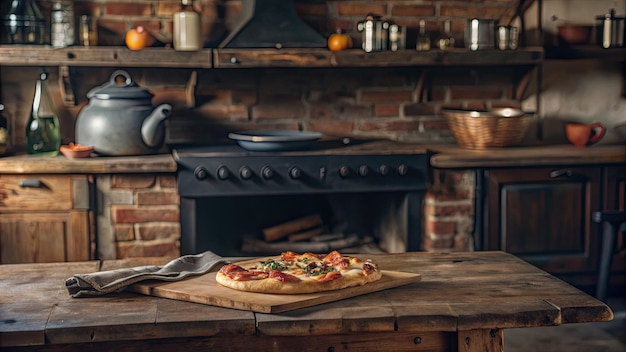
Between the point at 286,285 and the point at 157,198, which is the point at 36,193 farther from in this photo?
the point at 286,285

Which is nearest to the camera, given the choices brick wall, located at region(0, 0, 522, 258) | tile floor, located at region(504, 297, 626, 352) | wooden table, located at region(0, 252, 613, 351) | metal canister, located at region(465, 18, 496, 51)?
A: wooden table, located at region(0, 252, 613, 351)

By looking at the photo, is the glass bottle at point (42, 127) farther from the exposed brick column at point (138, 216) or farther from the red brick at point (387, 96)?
the red brick at point (387, 96)

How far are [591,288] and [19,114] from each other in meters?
2.94

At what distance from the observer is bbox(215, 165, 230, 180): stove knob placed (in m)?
3.88

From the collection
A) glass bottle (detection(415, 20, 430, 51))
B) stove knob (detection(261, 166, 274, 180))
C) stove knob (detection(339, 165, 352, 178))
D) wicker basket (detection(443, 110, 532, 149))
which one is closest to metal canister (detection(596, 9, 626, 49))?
wicker basket (detection(443, 110, 532, 149))

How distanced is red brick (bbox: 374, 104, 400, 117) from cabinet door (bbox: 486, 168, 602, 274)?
0.75 meters

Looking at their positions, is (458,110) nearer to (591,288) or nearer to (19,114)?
(591,288)

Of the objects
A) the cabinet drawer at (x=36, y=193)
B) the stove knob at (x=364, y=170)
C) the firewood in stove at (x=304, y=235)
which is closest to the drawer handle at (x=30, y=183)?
the cabinet drawer at (x=36, y=193)

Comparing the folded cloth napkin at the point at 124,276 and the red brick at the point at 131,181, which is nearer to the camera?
the folded cloth napkin at the point at 124,276

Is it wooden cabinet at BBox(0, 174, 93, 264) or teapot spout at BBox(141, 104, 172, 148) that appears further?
teapot spout at BBox(141, 104, 172, 148)

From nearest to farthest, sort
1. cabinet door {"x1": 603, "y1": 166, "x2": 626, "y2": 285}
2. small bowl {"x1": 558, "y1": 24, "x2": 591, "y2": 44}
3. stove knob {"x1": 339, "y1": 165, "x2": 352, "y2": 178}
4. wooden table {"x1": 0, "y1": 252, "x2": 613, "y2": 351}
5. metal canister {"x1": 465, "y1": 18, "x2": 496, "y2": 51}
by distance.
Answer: wooden table {"x1": 0, "y1": 252, "x2": 613, "y2": 351} < stove knob {"x1": 339, "y1": 165, "x2": 352, "y2": 178} < cabinet door {"x1": 603, "y1": 166, "x2": 626, "y2": 285} < metal canister {"x1": 465, "y1": 18, "x2": 496, "y2": 51} < small bowl {"x1": 558, "y1": 24, "x2": 591, "y2": 44}

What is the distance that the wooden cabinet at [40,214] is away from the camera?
3816mm

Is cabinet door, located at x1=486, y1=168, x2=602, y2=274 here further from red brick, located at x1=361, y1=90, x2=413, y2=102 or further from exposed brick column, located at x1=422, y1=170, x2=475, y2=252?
red brick, located at x1=361, y1=90, x2=413, y2=102

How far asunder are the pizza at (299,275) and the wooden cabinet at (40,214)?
1.74 m
